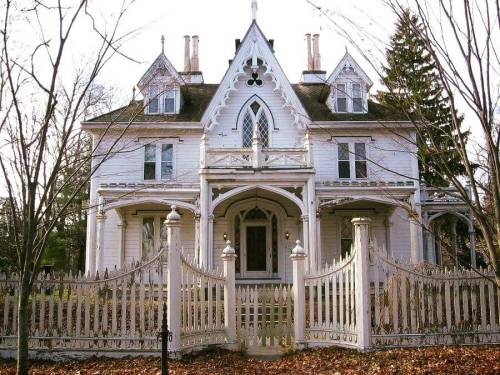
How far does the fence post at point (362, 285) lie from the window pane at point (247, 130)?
43.8 feet

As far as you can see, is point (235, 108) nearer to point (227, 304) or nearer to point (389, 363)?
point (227, 304)

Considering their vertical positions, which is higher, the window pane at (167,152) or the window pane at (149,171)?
the window pane at (167,152)

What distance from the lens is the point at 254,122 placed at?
2270 centimetres

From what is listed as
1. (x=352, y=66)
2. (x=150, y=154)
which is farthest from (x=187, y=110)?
(x=352, y=66)

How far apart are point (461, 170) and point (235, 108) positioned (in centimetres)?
1596

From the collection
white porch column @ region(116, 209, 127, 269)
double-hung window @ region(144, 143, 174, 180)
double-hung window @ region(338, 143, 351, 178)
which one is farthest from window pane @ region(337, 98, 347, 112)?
white porch column @ region(116, 209, 127, 269)

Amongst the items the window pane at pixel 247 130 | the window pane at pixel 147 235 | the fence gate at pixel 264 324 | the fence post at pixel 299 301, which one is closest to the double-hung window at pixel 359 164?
the window pane at pixel 247 130

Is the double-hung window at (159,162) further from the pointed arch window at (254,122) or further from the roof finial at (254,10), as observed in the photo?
the roof finial at (254,10)

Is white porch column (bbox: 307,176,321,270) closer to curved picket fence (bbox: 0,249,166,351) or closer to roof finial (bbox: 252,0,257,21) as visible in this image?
roof finial (bbox: 252,0,257,21)

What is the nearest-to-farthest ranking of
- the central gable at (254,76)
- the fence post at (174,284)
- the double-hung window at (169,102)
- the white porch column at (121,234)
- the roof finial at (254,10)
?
the fence post at (174,284) < the white porch column at (121,234) < the central gable at (254,76) < the roof finial at (254,10) < the double-hung window at (169,102)

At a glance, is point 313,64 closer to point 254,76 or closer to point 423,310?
point 254,76

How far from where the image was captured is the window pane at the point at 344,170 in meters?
22.6

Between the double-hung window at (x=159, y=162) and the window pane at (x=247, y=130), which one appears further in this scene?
the window pane at (x=247, y=130)

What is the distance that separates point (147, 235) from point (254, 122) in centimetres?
663
